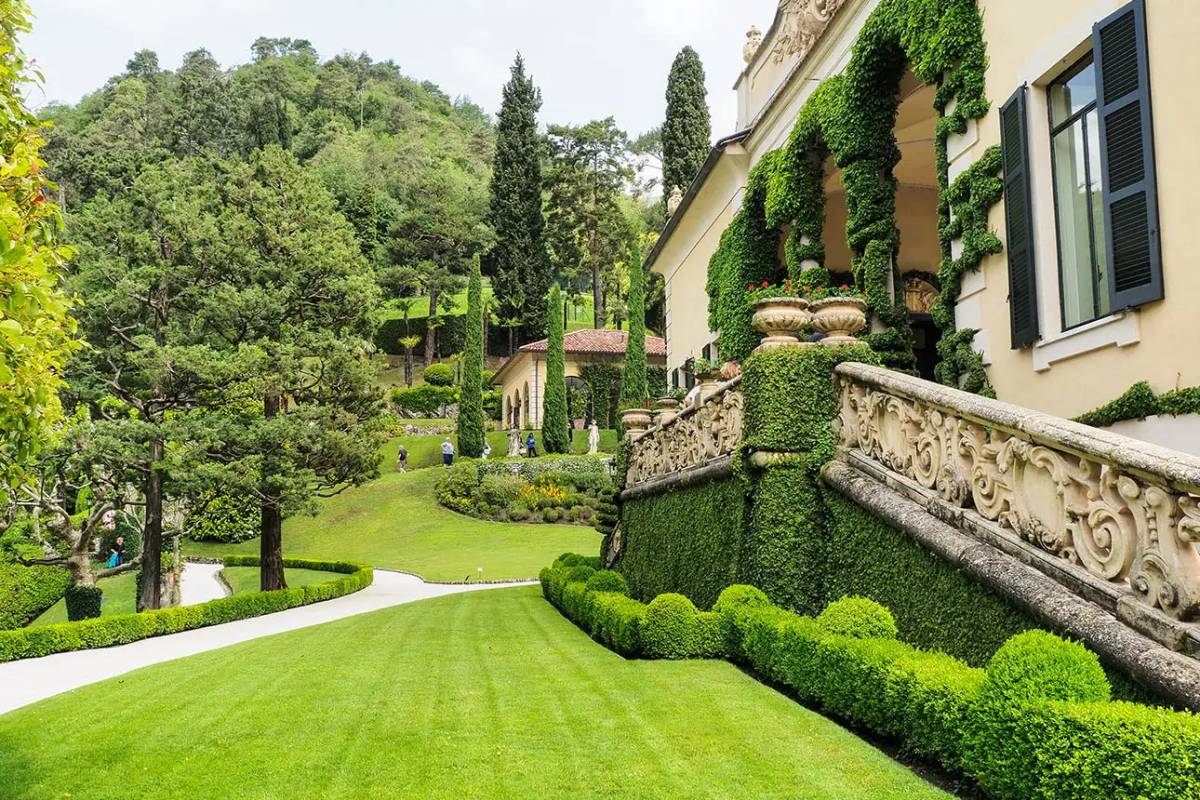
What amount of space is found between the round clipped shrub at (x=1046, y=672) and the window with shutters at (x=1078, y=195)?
4.48 meters

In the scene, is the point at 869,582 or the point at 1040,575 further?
the point at 869,582

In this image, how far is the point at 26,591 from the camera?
79.6 ft

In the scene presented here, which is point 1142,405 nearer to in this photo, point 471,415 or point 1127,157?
point 1127,157

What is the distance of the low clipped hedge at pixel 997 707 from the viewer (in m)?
3.43

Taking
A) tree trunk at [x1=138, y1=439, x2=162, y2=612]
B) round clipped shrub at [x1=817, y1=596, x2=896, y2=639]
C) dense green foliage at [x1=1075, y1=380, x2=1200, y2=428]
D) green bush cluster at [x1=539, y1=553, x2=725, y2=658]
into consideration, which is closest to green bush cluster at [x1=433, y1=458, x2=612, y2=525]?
tree trunk at [x1=138, y1=439, x2=162, y2=612]

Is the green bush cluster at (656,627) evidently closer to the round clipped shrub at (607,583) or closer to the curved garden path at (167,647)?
the round clipped shrub at (607,583)

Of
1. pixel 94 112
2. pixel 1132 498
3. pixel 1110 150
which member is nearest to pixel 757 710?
pixel 1132 498

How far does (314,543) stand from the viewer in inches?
1465

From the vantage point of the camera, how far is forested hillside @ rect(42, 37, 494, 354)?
68.4 metres

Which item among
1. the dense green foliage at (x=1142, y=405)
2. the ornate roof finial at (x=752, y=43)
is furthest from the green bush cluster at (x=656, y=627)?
the ornate roof finial at (x=752, y=43)

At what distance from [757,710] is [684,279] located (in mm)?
18232

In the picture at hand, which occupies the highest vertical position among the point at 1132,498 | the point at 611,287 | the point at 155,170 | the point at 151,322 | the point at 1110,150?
the point at 611,287

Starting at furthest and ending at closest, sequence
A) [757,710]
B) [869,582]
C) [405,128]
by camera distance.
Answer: [405,128], [869,582], [757,710]

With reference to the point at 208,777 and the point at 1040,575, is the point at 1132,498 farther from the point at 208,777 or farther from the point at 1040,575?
the point at 208,777
